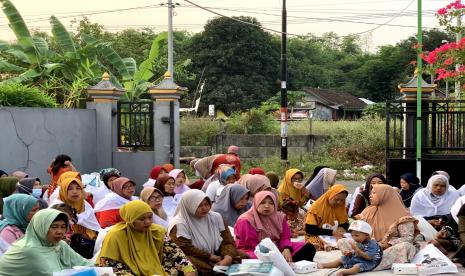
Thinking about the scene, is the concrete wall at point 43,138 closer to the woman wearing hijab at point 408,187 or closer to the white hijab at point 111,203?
the white hijab at point 111,203

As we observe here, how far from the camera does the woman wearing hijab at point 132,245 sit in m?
5.89

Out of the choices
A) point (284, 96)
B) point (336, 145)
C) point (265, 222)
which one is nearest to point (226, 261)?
point (265, 222)

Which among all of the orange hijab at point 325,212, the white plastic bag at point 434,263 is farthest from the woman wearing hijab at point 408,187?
the white plastic bag at point 434,263

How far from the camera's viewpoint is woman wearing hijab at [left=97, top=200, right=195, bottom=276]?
589cm

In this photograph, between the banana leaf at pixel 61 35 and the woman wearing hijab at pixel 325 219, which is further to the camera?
the banana leaf at pixel 61 35

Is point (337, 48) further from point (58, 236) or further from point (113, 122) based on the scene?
point (58, 236)

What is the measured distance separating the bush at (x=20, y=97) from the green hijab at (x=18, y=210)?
276 inches

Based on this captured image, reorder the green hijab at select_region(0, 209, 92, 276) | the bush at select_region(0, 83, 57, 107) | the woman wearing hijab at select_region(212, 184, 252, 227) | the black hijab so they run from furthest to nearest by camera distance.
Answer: the bush at select_region(0, 83, 57, 107), the black hijab, the woman wearing hijab at select_region(212, 184, 252, 227), the green hijab at select_region(0, 209, 92, 276)

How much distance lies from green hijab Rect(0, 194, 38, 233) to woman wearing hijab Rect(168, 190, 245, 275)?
134 centimetres

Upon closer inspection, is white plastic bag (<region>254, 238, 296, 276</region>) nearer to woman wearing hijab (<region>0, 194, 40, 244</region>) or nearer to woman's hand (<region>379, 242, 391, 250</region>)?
woman's hand (<region>379, 242, 391, 250</region>)

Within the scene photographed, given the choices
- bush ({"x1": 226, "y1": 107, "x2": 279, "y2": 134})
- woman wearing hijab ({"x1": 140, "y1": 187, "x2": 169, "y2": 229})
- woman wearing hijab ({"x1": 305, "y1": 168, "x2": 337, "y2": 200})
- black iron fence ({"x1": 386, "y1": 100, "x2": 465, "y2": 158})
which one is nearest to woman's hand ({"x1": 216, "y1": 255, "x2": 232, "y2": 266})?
woman wearing hijab ({"x1": 140, "y1": 187, "x2": 169, "y2": 229})

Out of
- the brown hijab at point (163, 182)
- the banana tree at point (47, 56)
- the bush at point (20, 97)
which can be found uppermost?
the banana tree at point (47, 56)

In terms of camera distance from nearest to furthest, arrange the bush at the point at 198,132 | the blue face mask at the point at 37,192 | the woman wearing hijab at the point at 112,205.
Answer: the woman wearing hijab at the point at 112,205, the blue face mask at the point at 37,192, the bush at the point at 198,132

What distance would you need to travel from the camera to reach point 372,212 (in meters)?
8.17
